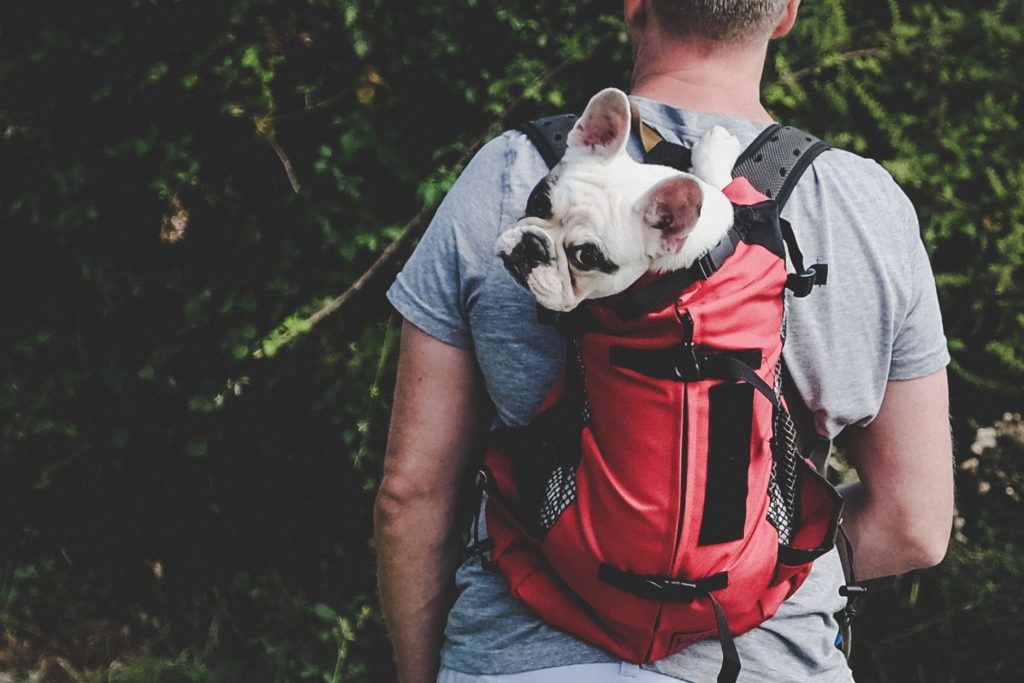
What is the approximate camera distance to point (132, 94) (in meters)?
3.36

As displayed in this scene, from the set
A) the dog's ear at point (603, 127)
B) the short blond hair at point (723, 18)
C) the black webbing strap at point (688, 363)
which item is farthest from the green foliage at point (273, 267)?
the black webbing strap at point (688, 363)

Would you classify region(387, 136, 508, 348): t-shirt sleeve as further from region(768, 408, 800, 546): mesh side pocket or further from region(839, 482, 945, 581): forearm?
region(839, 482, 945, 581): forearm

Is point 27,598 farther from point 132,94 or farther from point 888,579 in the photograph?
point 888,579

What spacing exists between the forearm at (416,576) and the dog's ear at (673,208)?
710 millimetres

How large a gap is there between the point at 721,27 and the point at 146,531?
3.19m

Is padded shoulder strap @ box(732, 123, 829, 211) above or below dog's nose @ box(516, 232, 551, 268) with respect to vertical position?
above


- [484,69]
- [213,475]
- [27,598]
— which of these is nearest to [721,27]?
[484,69]

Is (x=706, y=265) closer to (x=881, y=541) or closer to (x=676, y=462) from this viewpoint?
(x=676, y=462)

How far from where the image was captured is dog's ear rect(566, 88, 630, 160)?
1.47m

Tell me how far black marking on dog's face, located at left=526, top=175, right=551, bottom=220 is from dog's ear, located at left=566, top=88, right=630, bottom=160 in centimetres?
8

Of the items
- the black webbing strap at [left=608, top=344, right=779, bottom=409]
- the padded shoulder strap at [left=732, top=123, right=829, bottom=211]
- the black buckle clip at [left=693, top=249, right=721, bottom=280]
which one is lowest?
the black webbing strap at [left=608, top=344, right=779, bottom=409]

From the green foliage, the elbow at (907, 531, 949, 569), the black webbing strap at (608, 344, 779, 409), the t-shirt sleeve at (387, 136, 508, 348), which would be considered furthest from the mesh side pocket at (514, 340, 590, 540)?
the green foliage

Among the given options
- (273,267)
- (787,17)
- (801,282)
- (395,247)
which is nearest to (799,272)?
A: (801,282)

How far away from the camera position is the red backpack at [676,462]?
140 centimetres
